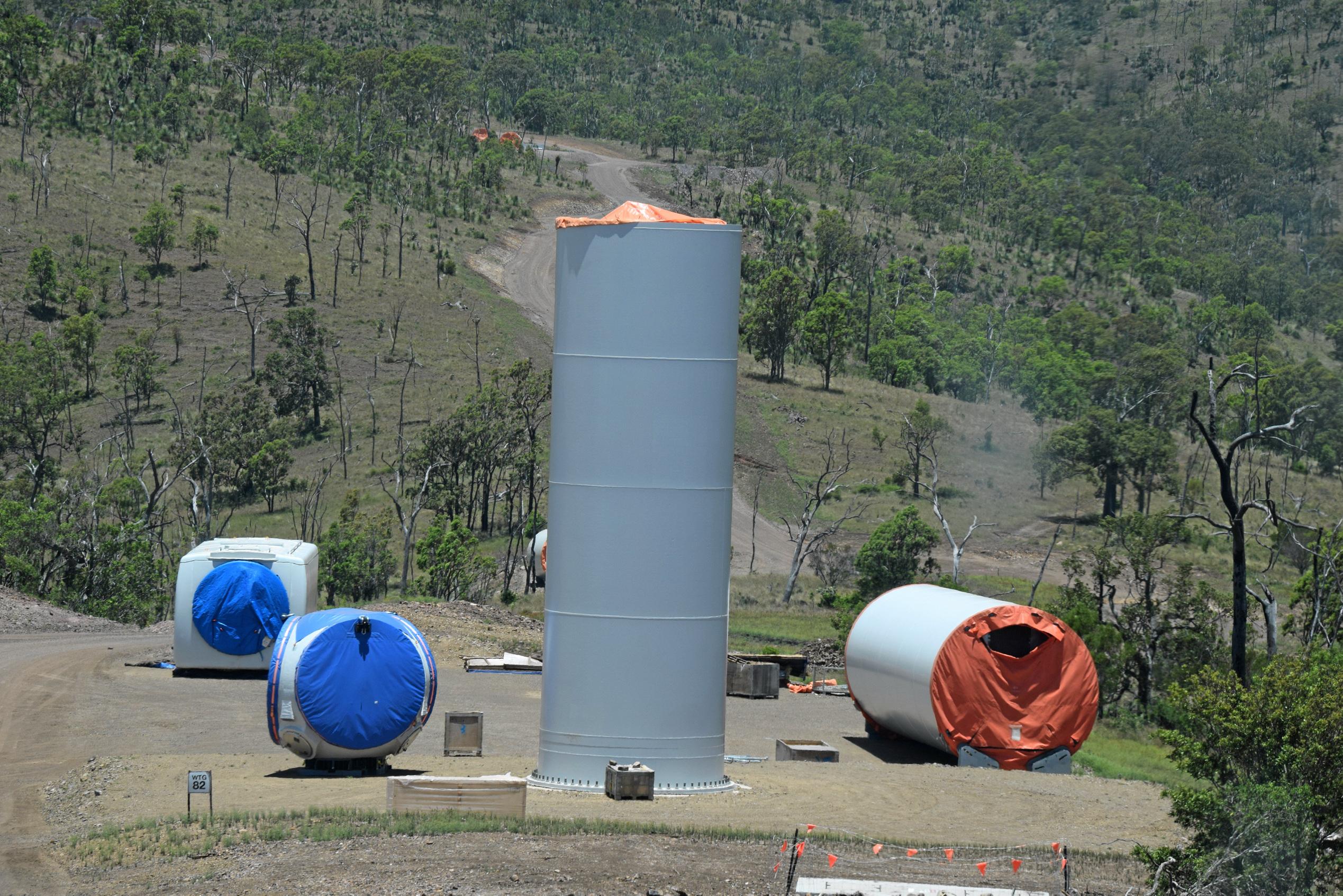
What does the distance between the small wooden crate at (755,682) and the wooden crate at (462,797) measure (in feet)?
59.6

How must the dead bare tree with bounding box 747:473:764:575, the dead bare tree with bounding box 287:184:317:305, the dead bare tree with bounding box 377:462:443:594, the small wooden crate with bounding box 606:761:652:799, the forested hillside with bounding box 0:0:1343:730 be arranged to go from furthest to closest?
the dead bare tree with bounding box 287:184:317:305, the dead bare tree with bounding box 747:473:764:575, the forested hillside with bounding box 0:0:1343:730, the dead bare tree with bounding box 377:462:443:594, the small wooden crate with bounding box 606:761:652:799

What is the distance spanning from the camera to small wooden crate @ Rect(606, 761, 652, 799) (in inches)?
818

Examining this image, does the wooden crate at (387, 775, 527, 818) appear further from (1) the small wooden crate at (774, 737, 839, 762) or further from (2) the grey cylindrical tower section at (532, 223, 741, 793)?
(1) the small wooden crate at (774, 737, 839, 762)

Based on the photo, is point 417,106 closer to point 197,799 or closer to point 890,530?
point 890,530

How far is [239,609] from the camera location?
35.7 m

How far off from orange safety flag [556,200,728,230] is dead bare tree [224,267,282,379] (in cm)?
8070

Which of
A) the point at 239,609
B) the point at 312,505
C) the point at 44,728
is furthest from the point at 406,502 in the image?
the point at 44,728

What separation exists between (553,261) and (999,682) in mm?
112859

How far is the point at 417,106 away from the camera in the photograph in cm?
15788

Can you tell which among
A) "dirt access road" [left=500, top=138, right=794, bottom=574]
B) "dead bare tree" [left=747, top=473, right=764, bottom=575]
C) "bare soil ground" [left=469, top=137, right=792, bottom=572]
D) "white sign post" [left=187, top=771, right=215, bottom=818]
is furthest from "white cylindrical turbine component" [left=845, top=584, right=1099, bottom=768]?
"dead bare tree" [left=747, top=473, right=764, bottom=575]

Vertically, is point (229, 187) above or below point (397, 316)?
above

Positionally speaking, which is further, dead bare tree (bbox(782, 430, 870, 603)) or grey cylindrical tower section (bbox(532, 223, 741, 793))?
dead bare tree (bbox(782, 430, 870, 603))

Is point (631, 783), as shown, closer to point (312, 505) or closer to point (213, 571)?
point (213, 571)

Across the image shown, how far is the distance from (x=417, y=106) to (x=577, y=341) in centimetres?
14201
